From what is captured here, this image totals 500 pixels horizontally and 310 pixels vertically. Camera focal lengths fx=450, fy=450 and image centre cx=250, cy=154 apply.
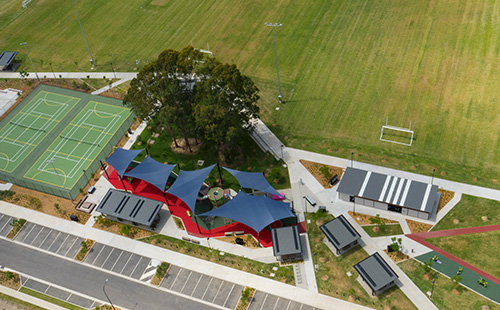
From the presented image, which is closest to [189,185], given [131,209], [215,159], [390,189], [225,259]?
[131,209]

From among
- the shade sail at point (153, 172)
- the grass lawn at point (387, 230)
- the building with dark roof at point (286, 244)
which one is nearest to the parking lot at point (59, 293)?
the shade sail at point (153, 172)

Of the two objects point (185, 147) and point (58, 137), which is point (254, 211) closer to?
point (185, 147)

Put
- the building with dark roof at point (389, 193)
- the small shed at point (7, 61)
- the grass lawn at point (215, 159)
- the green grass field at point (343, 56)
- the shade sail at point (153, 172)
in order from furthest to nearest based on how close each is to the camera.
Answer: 1. the small shed at point (7, 61)
2. the green grass field at point (343, 56)
3. the grass lawn at point (215, 159)
4. the shade sail at point (153, 172)
5. the building with dark roof at point (389, 193)

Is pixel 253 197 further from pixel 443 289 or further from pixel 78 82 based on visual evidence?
pixel 78 82

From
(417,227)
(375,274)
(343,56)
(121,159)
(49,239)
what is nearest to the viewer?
(375,274)

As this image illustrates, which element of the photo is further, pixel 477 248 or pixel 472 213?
pixel 472 213

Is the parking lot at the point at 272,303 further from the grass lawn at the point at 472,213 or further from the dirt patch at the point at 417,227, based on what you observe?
the grass lawn at the point at 472,213

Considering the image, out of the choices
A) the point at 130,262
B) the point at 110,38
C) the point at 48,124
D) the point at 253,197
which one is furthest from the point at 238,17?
the point at 130,262
